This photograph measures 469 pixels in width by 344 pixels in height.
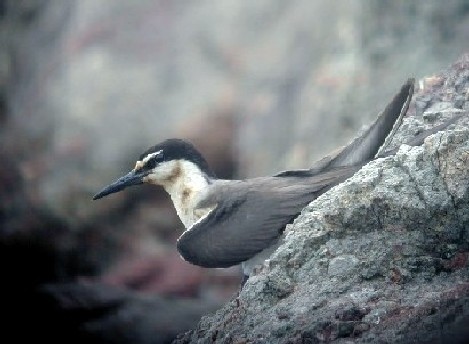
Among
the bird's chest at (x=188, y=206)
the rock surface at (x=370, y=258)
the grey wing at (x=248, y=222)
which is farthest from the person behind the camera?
the bird's chest at (x=188, y=206)

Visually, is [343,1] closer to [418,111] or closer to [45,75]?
[418,111]

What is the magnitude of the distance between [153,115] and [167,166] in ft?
0.95

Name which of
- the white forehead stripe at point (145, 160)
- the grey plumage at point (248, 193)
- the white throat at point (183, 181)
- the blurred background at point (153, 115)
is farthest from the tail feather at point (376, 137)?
the white forehead stripe at point (145, 160)

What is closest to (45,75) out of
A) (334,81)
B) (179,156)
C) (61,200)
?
(61,200)

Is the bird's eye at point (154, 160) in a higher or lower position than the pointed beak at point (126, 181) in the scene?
higher

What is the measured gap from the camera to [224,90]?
3.10m

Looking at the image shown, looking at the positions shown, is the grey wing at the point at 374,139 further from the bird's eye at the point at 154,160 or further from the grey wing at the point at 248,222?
the bird's eye at the point at 154,160

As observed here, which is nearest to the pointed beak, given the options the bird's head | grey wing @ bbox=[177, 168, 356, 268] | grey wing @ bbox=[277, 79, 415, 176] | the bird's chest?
the bird's head

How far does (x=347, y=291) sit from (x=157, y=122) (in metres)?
0.90

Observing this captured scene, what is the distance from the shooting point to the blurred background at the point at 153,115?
9.59 ft

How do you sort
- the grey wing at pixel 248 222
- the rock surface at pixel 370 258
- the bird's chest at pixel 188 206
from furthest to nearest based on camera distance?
the bird's chest at pixel 188 206
the grey wing at pixel 248 222
the rock surface at pixel 370 258

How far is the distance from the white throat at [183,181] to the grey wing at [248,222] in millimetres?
116

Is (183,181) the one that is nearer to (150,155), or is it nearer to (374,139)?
(150,155)

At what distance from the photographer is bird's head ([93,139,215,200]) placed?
113 inches
